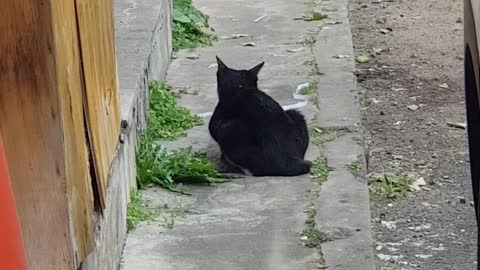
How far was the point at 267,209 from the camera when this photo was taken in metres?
4.76

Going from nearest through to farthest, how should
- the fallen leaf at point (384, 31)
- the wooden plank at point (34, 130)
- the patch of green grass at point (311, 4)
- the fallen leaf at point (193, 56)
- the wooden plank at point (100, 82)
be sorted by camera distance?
the wooden plank at point (34, 130) → the wooden plank at point (100, 82) → the fallen leaf at point (193, 56) → the patch of green grass at point (311, 4) → the fallen leaf at point (384, 31)

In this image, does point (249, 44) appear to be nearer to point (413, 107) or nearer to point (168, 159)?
point (413, 107)

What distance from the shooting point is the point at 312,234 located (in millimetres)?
4480

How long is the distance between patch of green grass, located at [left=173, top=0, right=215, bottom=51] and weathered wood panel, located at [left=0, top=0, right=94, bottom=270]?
378cm

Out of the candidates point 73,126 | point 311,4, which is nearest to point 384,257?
point 73,126

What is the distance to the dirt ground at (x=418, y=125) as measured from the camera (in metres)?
4.94

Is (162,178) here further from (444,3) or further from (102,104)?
(444,3)

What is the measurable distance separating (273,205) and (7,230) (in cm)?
267

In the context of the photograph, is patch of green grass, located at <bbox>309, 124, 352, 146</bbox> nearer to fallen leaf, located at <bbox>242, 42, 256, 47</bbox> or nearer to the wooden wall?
fallen leaf, located at <bbox>242, 42, 256, 47</bbox>

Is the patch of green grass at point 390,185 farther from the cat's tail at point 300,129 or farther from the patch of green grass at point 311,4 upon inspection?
the patch of green grass at point 311,4

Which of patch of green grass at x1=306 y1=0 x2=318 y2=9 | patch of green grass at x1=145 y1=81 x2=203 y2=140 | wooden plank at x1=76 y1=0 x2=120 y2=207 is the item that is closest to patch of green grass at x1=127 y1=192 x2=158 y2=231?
wooden plank at x1=76 y1=0 x2=120 y2=207

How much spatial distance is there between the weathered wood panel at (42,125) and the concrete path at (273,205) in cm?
100

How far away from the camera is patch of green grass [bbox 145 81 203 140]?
559 centimetres

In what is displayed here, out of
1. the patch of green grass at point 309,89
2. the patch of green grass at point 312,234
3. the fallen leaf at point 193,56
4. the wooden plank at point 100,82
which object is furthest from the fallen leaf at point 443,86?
the wooden plank at point 100,82
